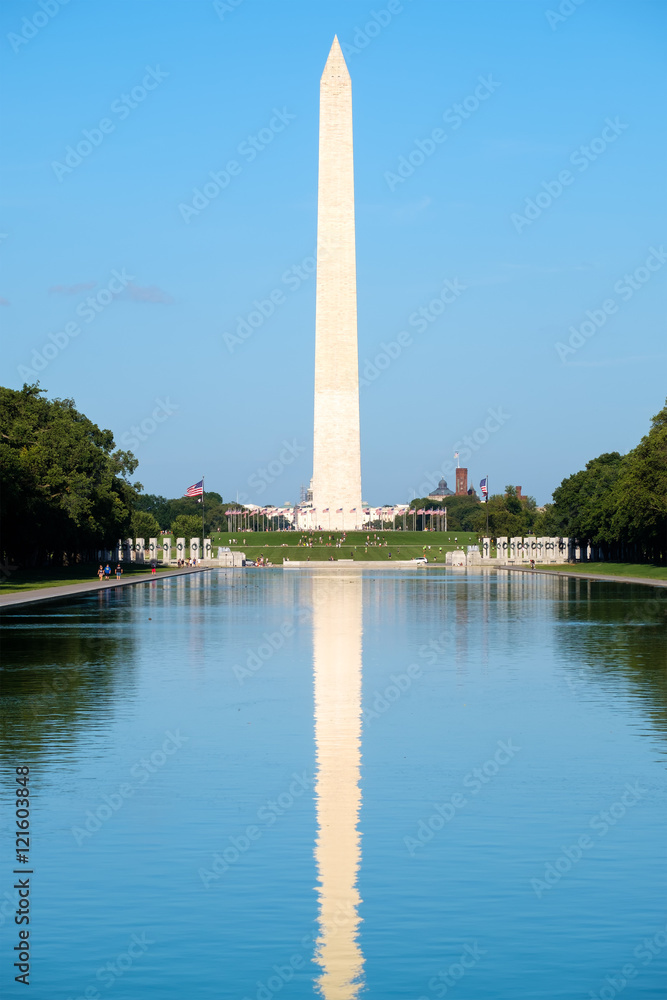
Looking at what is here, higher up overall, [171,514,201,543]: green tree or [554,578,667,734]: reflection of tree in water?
[171,514,201,543]: green tree

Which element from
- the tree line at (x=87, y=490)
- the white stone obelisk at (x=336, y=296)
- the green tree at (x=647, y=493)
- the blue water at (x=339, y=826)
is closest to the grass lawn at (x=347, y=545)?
the white stone obelisk at (x=336, y=296)

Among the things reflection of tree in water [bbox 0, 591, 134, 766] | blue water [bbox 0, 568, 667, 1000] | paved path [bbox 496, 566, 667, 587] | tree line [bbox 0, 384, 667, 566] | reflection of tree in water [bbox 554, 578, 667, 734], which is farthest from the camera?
tree line [bbox 0, 384, 667, 566]

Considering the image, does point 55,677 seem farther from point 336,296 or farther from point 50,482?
point 336,296

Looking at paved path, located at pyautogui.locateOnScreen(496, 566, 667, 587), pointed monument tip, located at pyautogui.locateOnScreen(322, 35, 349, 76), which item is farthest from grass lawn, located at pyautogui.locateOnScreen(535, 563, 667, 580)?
pointed monument tip, located at pyautogui.locateOnScreen(322, 35, 349, 76)

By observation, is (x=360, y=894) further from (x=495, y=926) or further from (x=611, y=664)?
(x=611, y=664)

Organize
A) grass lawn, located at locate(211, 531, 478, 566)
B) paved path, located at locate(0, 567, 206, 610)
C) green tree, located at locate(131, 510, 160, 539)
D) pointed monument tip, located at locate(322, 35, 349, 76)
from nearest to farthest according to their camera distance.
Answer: paved path, located at locate(0, 567, 206, 610)
pointed monument tip, located at locate(322, 35, 349, 76)
grass lawn, located at locate(211, 531, 478, 566)
green tree, located at locate(131, 510, 160, 539)

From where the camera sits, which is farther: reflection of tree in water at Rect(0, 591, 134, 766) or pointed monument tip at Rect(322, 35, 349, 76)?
pointed monument tip at Rect(322, 35, 349, 76)

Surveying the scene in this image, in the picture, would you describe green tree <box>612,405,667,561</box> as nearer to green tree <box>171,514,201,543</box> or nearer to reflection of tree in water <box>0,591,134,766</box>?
reflection of tree in water <box>0,591,134,766</box>
